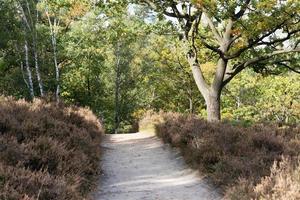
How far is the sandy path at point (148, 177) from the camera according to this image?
8188 mm

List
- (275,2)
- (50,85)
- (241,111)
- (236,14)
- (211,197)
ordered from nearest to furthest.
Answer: (211,197) → (275,2) → (236,14) → (50,85) → (241,111)

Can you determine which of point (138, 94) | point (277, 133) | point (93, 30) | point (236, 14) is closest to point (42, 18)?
point (93, 30)

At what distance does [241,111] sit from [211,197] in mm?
34337

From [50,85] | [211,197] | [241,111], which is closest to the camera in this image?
Answer: [211,197]

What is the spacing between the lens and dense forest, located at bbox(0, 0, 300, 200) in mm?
7836

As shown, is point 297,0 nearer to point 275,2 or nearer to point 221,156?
point 275,2

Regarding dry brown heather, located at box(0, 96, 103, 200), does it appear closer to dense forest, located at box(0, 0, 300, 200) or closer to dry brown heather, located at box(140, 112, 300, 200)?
dense forest, located at box(0, 0, 300, 200)

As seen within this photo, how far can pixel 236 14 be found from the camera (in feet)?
54.7

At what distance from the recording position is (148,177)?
9891 mm

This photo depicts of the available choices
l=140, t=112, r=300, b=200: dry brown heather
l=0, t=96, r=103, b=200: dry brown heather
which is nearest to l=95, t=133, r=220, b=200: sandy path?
l=140, t=112, r=300, b=200: dry brown heather

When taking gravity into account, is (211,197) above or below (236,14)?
below

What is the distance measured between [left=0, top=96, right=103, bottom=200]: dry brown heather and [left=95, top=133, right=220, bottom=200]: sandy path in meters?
0.51

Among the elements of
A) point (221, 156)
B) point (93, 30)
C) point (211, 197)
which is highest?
point (93, 30)

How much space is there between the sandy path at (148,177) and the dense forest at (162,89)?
37 centimetres
